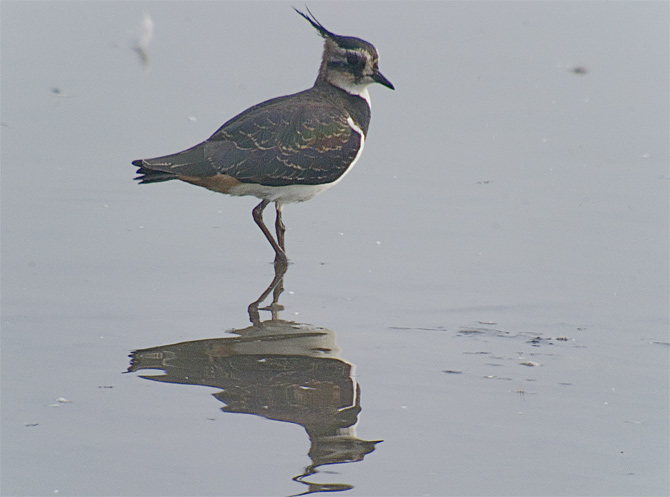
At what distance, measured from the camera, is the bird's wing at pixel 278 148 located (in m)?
6.28

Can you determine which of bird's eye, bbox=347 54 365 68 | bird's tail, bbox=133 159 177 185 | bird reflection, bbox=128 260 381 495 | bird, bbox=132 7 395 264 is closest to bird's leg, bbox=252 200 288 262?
bird, bbox=132 7 395 264

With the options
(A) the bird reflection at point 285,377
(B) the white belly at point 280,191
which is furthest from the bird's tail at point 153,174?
(A) the bird reflection at point 285,377

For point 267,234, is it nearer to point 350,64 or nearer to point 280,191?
point 280,191

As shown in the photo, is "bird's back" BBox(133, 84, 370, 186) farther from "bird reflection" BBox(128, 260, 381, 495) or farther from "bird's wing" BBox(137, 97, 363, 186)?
"bird reflection" BBox(128, 260, 381, 495)

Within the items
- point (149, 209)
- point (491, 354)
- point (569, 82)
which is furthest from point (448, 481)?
point (569, 82)

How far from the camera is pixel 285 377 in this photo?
15.3ft

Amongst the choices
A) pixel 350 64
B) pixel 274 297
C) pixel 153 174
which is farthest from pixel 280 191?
pixel 350 64

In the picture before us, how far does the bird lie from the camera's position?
6277mm

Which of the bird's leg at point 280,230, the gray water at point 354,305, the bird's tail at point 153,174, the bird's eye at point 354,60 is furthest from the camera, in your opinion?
the bird's eye at point 354,60

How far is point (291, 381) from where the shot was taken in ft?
15.1

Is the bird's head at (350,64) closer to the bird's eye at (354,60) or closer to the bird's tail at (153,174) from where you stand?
the bird's eye at (354,60)

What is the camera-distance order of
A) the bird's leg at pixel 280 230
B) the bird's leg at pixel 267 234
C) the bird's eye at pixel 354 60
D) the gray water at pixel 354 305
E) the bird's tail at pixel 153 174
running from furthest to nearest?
1. the bird's eye at pixel 354 60
2. the bird's leg at pixel 280 230
3. the bird's leg at pixel 267 234
4. the bird's tail at pixel 153 174
5. the gray water at pixel 354 305

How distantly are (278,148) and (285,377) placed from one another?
2091 mm

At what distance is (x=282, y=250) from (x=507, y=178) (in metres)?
2.12
